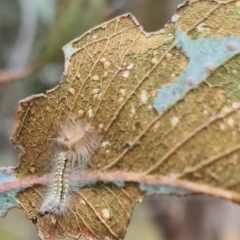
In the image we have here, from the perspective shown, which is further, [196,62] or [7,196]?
[7,196]

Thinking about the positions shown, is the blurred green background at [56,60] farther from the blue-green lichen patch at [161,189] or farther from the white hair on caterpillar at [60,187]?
the blue-green lichen patch at [161,189]

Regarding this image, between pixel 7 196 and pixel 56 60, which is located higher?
pixel 56 60

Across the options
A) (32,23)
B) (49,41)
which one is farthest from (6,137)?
(49,41)

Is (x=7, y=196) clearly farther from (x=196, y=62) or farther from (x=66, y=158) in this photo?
(x=196, y=62)

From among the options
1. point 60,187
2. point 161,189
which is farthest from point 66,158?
point 161,189

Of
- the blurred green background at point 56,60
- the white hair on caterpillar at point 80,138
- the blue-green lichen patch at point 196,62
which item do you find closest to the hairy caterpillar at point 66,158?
the white hair on caterpillar at point 80,138

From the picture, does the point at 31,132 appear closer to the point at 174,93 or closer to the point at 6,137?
the point at 174,93
